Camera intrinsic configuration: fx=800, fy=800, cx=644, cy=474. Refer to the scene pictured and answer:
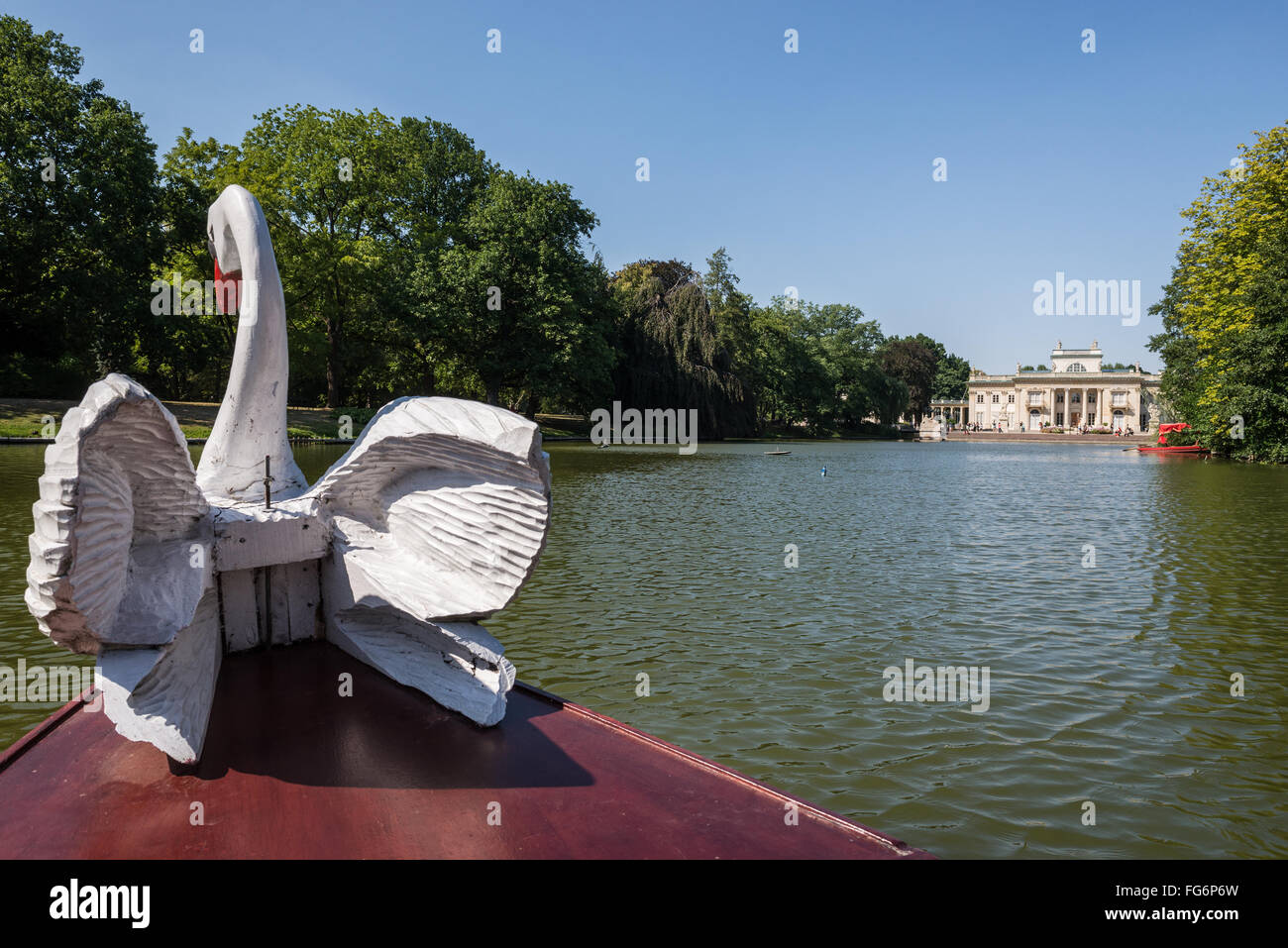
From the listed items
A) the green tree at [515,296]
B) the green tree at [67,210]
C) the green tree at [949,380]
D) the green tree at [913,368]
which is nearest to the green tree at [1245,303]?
the green tree at [515,296]

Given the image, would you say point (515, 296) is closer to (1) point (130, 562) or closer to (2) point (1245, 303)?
(2) point (1245, 303)

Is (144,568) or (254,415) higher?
(254,415)

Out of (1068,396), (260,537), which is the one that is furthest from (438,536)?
(1068,396)

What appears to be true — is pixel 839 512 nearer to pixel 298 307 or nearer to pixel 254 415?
pixel 254 415

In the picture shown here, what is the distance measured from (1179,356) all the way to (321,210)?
148 ft

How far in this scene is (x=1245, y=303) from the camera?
34500 mm

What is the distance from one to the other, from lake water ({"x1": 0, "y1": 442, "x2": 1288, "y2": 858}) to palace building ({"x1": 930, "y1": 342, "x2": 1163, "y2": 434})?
95227 millimetres

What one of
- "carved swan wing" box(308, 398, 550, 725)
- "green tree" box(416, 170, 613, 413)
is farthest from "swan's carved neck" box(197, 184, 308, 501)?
"green tree" box(416, 170, 613, 413)

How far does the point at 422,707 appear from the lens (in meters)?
4.09

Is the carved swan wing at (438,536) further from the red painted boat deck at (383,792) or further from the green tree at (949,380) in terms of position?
the green tree at (949,380)

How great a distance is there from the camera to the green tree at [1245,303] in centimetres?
3300

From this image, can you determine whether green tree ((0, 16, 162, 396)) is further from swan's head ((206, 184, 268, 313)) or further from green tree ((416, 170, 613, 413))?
swan's head ((206, 184, 268, 313))

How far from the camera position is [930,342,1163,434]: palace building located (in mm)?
99812
